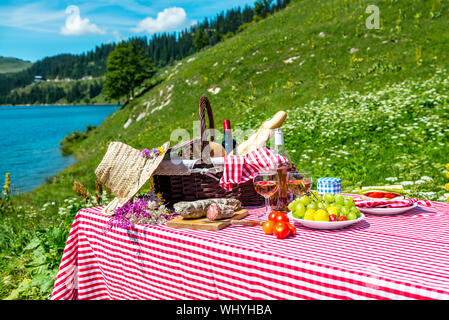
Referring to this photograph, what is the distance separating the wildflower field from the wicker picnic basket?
5.68ft

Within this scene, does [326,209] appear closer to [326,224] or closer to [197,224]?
[326,224]

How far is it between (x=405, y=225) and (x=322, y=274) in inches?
35.1

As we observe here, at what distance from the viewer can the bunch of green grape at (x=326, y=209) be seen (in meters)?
2.33

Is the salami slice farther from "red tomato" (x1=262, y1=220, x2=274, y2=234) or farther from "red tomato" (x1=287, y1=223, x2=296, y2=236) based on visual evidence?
"red tomato" (x1=287, y1=223, x2=296, y2=236)

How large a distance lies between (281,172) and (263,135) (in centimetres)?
62

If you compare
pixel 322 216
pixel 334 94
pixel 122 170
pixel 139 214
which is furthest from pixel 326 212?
pixel 334 94

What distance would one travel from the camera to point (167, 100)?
2784 cm

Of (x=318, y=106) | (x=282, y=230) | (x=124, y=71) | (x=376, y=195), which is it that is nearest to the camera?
(x=282, y=230)

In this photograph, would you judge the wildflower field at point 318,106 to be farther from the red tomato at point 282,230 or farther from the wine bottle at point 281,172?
the red tomato at point 282,230

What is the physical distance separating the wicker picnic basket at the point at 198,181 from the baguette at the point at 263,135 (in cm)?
31

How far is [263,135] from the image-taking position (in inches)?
124

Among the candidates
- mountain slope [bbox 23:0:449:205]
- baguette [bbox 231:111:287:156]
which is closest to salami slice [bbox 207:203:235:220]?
baguette [bbox 231:111:287:156]

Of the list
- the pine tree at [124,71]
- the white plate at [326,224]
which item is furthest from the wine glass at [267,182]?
the pine tree at [124,71]

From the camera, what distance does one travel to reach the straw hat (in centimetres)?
287
